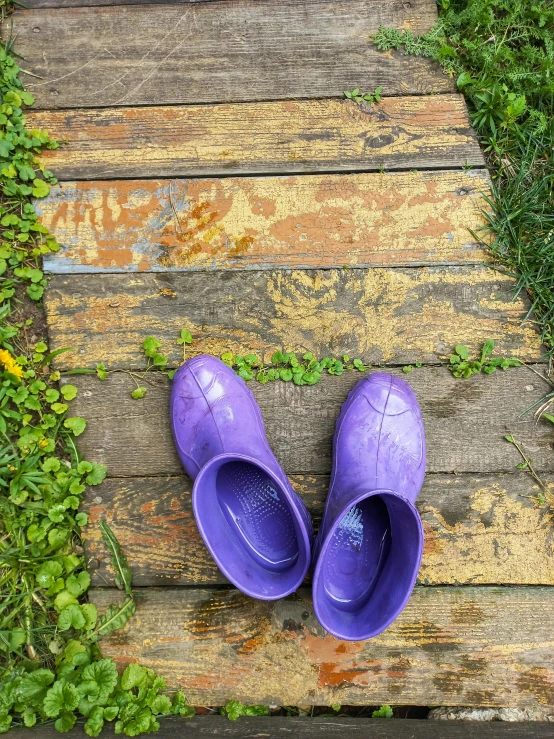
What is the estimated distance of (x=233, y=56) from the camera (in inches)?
74.7

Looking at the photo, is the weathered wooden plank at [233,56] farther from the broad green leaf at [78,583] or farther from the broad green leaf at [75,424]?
A: the broad green leaf at [78,583]

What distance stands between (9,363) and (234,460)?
0.84 meters

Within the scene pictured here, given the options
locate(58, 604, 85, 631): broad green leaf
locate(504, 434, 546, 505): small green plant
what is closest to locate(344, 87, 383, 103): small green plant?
locate(504, 434, 546, 505): small green plant

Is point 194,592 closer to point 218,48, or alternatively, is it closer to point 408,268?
point 408,268

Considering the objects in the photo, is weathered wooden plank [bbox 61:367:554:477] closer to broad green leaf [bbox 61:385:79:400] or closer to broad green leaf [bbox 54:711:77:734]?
broad green leaf [bbox 61:385:79:400]

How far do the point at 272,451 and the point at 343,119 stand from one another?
1246mm

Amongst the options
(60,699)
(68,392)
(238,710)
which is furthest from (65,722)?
(68,392)

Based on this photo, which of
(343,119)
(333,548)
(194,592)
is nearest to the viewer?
(333,548)

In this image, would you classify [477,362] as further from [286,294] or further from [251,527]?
[251,527]

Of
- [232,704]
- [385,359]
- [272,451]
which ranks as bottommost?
[232,704]

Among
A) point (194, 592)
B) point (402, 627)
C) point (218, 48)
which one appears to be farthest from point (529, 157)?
point (194, 592)

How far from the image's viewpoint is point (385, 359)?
179 cm

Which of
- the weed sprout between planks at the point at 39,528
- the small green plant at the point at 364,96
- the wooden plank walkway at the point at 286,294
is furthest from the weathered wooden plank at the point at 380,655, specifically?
the small green plant at the point at 364,96

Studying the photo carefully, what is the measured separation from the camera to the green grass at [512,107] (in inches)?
70.5
